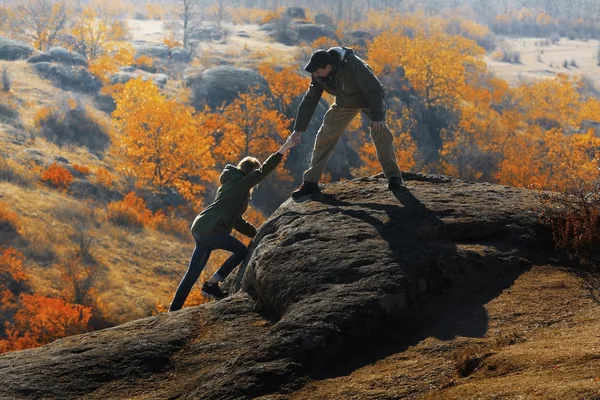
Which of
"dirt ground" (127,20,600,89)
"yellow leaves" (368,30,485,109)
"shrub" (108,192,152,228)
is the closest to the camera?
"shrub" (108,192,152,228)

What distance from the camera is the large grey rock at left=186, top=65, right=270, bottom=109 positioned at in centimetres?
6506

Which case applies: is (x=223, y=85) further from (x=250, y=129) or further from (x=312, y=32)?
(x=312, y=32)

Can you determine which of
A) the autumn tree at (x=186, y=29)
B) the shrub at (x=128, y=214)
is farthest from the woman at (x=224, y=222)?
the autumn tree at (x=186, y=29)

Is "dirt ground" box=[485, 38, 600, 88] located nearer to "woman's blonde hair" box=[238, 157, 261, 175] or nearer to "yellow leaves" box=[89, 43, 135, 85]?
"yellow leaves" box=[89, 43, 135, 85]

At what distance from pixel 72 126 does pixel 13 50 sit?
21110 millimetres

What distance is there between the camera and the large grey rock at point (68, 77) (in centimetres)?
6275

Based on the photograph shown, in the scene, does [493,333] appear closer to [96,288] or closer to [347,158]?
[96,288]

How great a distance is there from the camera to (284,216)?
349 inches

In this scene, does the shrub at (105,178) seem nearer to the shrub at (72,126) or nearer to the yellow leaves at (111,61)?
the shrub at (72,126)

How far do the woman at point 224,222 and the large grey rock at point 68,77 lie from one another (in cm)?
5789

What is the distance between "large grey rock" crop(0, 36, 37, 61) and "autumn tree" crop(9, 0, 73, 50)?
1333 cm

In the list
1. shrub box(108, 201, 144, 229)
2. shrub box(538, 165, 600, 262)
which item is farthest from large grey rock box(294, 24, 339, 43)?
shrub box(538, 165, 600, 262)

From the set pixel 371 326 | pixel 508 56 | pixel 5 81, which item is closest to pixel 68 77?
pixel 5 81

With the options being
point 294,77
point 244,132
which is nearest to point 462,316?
point 244,132
